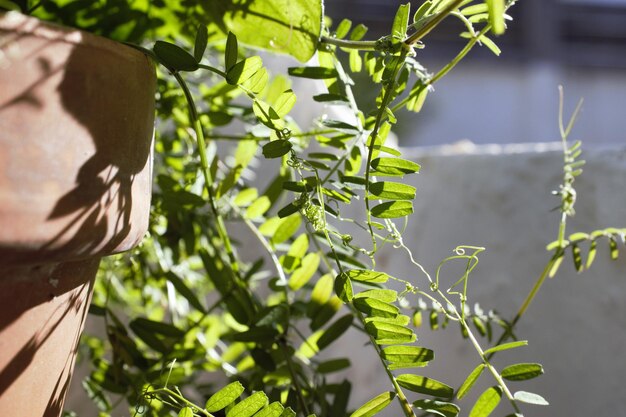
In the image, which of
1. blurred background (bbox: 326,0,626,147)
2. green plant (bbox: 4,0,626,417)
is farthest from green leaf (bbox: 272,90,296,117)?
blurred background (bbox: 326,0,626,147)

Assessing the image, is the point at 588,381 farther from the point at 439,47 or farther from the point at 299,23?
the point at 439,47

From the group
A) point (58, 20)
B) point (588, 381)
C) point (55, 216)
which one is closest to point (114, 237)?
point (55, 216)

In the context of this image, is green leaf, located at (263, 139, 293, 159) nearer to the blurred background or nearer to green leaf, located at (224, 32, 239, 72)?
green leaf, located at (224, 32, 239, 72)

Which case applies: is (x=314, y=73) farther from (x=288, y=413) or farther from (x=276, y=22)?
(x=288, y=413)

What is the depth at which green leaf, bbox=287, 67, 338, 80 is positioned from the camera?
1.73 ft

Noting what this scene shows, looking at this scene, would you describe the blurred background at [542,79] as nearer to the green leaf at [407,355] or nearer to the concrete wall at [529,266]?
the concrete wall at [529,266]

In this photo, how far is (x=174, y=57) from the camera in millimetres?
461

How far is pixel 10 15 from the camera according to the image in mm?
379

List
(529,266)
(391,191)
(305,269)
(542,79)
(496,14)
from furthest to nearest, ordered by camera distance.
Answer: (542,79)
(529,266)
(305,269)
(391,191)
(496,14)

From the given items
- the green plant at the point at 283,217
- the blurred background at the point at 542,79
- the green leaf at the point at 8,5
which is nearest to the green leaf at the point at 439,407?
the green plant at the point at 283,217

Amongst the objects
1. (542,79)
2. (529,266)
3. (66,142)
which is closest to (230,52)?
(66,142)

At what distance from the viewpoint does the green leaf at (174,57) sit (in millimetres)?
458

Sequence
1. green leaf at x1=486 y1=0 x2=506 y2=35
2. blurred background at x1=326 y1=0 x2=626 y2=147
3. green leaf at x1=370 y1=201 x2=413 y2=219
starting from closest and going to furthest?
green leaf at x1=486 y1=0 x2=506 y2=35, green leaf at x1=370 y1=201 x2=413 y2=219, blurred background at x1=326 y1=0 x2=626 y2=147

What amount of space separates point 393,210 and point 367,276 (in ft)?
0.14
